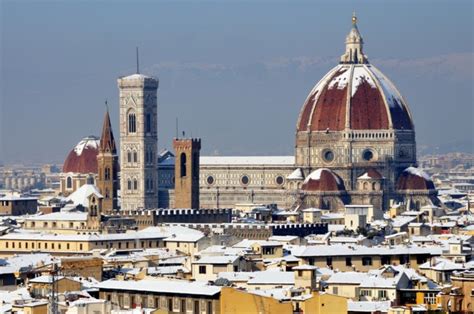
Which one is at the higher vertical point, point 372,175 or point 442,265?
point 372,175

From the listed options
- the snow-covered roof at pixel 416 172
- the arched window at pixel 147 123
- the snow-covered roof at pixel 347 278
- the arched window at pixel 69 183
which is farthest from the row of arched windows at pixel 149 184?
the snow-covered roof at pixel 347 278

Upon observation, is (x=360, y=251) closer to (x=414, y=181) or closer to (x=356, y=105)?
(x=414, y=181)

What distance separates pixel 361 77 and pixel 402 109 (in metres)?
3.87

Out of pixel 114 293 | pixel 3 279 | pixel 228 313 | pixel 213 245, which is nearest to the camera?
pixel 228 313

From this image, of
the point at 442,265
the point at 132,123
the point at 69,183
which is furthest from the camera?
the point at 69,183

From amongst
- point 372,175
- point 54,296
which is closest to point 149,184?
point 372,175

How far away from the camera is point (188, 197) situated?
155500 millimetres

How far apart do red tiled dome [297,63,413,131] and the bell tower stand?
1026 inches

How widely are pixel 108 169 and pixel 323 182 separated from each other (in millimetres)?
22899

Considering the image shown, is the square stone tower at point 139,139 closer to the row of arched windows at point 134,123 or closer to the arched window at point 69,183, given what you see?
the row of arched windows at point 134,123

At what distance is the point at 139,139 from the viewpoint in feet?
581

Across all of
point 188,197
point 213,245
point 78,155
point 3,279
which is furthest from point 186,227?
point 78,155

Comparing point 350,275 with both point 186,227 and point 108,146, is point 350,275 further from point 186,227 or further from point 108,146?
point 108,146

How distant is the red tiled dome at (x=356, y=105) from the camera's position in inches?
7082
